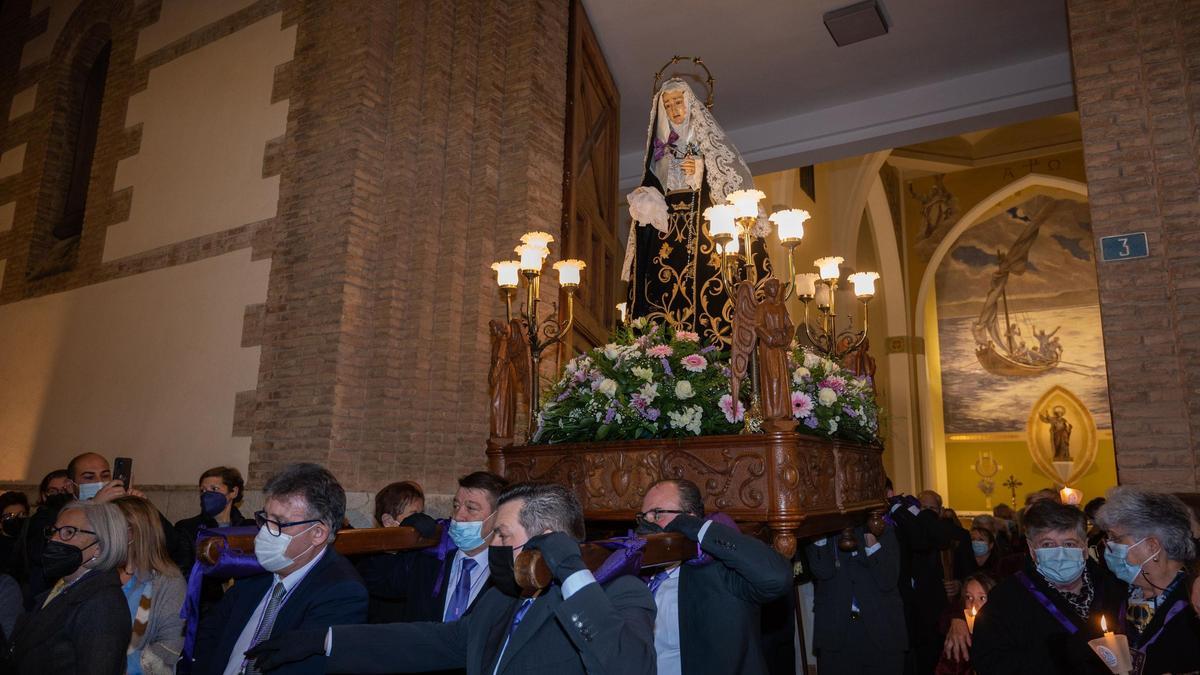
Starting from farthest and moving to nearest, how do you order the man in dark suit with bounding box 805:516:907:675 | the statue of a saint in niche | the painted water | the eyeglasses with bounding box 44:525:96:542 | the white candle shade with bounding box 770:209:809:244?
the painted water < the statue of a saint in niche < the white candle shade with bounding box 770:209:809:244 < the man in dark suit with bounding box 805:516:907:675 < the eyeglasses with bounding box 44:525:96:542

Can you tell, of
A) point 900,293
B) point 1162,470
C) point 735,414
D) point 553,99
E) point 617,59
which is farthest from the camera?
point 900,293

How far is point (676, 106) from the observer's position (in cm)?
625

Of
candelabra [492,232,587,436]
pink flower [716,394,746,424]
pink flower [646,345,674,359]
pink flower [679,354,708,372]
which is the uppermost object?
candelabra [492,232,587,436]

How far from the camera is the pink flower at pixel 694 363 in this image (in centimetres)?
464

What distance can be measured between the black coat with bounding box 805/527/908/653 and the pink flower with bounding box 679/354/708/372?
5.52ft

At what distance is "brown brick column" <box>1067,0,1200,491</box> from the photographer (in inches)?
228

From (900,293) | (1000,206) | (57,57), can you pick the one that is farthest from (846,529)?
(1000,206)

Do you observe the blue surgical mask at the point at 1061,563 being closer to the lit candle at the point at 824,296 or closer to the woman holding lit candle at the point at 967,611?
the woman holding lit candle at the point at 967,611

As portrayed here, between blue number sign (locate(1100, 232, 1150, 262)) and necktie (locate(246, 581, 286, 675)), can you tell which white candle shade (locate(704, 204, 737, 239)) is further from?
blue number sign (locate(1100, 232, 1150, 262))

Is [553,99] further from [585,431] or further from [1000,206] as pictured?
[1000,206]

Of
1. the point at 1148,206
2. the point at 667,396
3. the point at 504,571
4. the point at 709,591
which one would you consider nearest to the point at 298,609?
the point at 504,571

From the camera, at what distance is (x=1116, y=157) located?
20.8 ft

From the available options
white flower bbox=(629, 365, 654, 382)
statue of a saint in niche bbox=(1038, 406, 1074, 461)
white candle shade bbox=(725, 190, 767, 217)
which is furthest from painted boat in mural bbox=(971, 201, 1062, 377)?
white flower bbox=(629, 365, 654, 382)

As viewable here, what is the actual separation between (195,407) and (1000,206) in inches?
821
